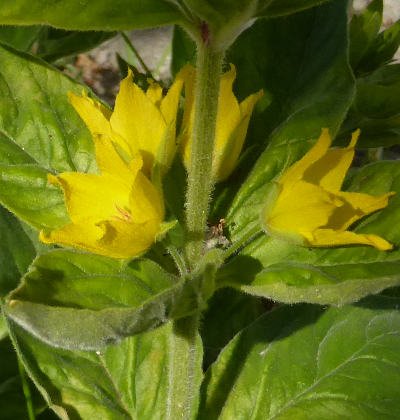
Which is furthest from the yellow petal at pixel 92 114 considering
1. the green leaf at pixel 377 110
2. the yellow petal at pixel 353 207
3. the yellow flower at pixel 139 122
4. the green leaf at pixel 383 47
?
the green leaf at pixel 383 47

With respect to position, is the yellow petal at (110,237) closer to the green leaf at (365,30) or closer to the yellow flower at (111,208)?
the yellow flower at (111,208)

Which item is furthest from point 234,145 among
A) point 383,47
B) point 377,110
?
point 383,47

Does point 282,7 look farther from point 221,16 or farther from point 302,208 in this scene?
point 302,208

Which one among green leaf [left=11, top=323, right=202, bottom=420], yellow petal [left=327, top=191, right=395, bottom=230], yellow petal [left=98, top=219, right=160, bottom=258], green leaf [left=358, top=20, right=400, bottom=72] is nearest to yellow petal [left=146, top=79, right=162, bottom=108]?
yellow petal [left=98, top=219, right=160, bottom=258]

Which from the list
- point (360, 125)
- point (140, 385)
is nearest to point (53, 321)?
point (140, 385)

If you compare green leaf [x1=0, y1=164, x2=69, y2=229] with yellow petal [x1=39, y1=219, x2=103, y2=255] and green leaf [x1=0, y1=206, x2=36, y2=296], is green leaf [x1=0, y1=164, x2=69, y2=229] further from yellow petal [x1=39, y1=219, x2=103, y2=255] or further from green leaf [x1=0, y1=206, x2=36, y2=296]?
green leaf [x1=0, y1=206, x2=36, y2=296]
